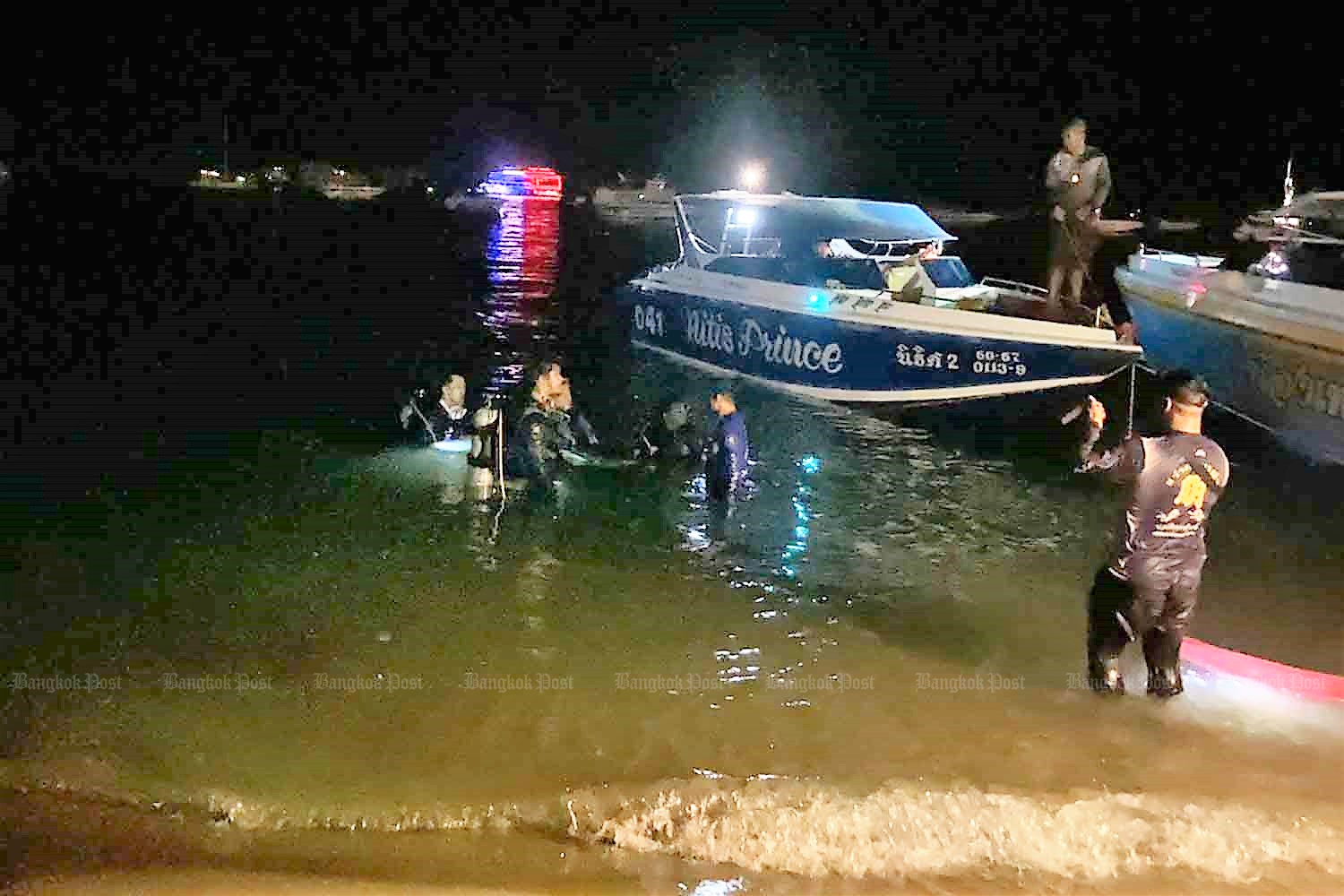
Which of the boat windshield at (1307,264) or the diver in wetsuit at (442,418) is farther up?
the boat windshield at (1307,264)

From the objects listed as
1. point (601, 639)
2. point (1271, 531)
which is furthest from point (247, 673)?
point (1271, 531)

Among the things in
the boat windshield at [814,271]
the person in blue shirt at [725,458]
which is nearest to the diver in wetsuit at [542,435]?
the person in blue shirt at [725,458]

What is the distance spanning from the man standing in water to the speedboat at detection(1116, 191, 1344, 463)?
5.99m

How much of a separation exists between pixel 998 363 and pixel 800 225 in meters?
3.19

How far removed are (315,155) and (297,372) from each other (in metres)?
104

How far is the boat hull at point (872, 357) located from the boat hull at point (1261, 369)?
1.18 meters

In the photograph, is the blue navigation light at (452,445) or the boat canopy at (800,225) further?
the boat canopy at (800,225)

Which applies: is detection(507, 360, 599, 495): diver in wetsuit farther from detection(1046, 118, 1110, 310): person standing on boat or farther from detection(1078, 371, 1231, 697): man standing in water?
detection(1046, 118, 1110, 310): person standing on boat

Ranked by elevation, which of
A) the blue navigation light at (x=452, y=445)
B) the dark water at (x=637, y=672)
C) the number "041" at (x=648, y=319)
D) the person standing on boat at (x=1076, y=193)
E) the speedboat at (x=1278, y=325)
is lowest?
the dark water at (x=637, y=672)

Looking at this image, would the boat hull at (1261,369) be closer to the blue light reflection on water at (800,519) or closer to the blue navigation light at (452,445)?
the blue light reflection on water at (800,519)

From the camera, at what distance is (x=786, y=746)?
19.6 ft

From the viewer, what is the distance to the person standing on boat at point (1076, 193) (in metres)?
12.2

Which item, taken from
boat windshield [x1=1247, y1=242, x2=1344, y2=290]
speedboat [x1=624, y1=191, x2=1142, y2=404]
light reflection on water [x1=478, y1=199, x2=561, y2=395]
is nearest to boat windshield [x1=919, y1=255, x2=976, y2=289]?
speedboat [x1=624, y1=191, x2=1142, y2=404]

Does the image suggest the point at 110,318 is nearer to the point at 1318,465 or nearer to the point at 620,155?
the point at 1318,465
